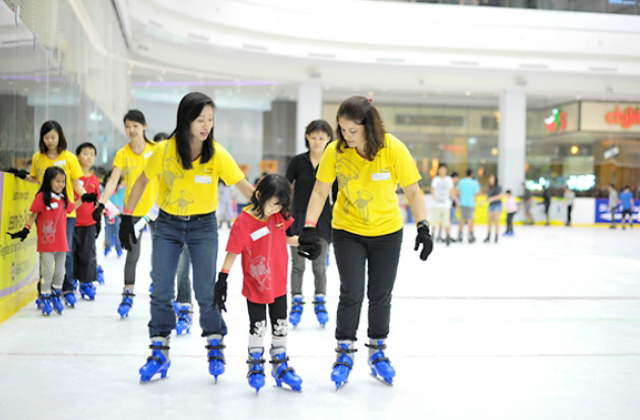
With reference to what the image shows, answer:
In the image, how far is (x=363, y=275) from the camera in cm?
309

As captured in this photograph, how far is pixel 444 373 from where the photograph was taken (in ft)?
10.8

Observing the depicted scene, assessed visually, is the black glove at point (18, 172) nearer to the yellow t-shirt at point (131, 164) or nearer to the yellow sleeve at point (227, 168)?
the yellow t-shirt at point (131, 164)

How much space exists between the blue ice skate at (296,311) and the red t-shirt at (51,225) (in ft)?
5.80

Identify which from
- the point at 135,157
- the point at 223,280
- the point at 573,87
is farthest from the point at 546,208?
the point at 223,280

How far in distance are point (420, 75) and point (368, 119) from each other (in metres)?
18.1

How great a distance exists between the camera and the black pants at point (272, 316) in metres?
2.97

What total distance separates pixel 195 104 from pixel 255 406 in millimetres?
1424

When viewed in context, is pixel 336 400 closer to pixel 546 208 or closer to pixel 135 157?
pixel 135 157

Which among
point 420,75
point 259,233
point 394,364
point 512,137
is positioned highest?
point 420,75

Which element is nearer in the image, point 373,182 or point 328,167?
point 373,182

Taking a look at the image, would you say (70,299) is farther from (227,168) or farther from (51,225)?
(227,168)

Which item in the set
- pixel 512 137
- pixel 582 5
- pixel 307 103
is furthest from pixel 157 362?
pixel 582 5

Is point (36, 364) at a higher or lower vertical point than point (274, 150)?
lower

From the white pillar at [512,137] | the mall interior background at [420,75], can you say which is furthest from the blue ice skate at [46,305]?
the white pillar at [512,137]
